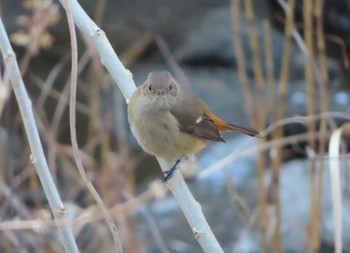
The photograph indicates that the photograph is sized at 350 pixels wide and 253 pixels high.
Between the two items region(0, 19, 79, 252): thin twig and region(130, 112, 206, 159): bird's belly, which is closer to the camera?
region(0, 19, 79, 252): thin twig

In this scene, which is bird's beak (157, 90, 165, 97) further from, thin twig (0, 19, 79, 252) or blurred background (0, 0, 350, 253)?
thin twig (0, 19, 79, 252)

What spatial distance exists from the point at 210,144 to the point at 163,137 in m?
2.54

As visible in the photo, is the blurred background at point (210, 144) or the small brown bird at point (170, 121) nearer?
the small brown bird at point (170, 121)

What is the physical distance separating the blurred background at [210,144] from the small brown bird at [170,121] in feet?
0.41

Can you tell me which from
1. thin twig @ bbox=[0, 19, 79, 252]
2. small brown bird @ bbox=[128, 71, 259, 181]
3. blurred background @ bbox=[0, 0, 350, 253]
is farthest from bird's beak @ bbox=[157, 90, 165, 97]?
thin twig @ bbox=[0, 19, 79, 252]

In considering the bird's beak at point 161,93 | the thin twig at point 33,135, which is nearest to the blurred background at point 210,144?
the thin twig at point 33,135

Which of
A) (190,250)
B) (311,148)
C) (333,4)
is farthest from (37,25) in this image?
(333,4)

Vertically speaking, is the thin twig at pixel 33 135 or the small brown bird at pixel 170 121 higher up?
the small brown bird at pixel 170 121

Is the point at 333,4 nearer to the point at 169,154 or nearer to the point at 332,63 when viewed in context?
the point at 332,63

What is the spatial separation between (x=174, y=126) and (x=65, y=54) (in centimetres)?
503

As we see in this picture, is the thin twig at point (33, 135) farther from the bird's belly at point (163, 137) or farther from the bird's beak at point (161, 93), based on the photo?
the bird's beak at point (161, 93)

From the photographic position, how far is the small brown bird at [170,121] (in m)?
2.12

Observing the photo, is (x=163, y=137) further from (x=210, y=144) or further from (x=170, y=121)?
(x=210, y=144)

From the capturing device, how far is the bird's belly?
212cm
